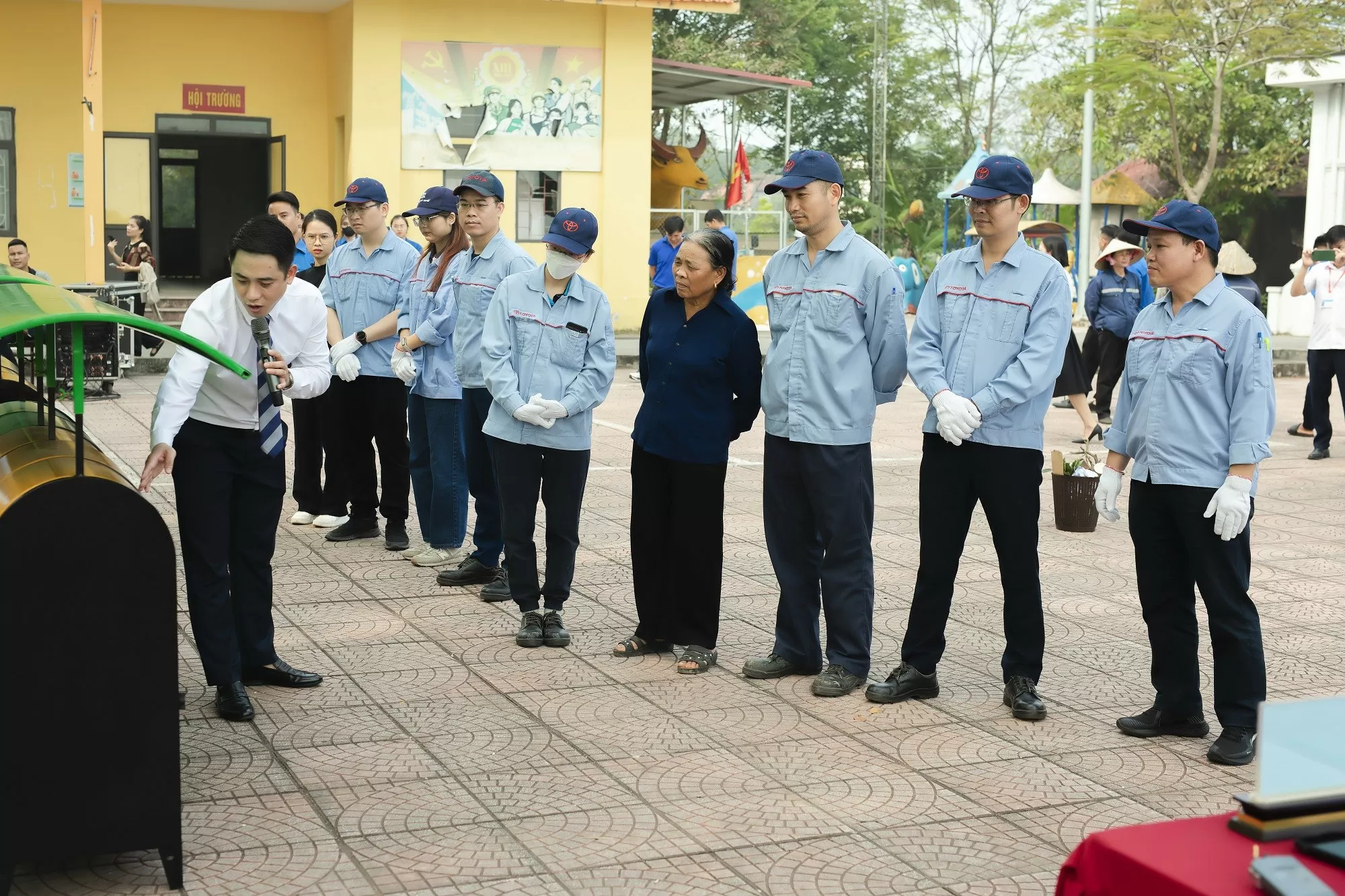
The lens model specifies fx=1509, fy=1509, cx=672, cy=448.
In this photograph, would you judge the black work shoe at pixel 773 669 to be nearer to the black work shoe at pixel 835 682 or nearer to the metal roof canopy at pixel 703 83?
the black work shoe at pixel 835 682

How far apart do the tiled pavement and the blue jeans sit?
345mm

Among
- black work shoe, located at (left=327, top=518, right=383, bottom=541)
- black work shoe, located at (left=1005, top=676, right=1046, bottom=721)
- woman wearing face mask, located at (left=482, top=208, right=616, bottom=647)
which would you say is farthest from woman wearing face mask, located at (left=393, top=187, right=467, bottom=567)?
black work shoe, located at (left=1005, top=676, right=1046, bottom=721)

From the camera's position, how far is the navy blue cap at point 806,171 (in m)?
5.92

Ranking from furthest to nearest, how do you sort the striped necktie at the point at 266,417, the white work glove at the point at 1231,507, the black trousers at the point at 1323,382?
1. the black trousers at the point at 1323,382
2. the striped necktie at the point at 266,417
3. the white work glove at the point at 1231,507

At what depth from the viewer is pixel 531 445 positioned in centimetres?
668

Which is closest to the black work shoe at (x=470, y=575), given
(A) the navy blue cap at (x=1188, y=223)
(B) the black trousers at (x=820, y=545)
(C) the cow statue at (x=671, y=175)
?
(B) the black trousers at (x=820, y=545)

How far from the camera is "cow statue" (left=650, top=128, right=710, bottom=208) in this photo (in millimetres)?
27234

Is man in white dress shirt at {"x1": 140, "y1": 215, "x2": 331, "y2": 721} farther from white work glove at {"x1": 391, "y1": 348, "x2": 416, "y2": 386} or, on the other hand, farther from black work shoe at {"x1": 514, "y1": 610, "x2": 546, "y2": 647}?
white work glove at {"x1": 391, "y1": 348, "x2": 416, "y2": 386}

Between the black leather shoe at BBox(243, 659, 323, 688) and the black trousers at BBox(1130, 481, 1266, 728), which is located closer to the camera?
the black trousers at BBox(1130, 481, 1266, 728)

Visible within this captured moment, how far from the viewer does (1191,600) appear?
5535 millimetres

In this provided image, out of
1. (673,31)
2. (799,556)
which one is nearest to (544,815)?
(799,556)

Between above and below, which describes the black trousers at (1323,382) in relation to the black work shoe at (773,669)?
above

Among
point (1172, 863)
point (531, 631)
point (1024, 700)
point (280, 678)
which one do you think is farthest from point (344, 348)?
point (1172, 863)

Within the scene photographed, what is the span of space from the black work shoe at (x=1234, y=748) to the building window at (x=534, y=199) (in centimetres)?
1925
